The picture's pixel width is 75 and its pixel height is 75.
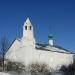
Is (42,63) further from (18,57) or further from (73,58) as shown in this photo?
(73,58)

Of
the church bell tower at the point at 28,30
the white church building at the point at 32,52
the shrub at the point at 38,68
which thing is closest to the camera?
the shrub at the point at 38,68

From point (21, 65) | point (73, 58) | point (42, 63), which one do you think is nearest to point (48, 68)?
point (42, 63)

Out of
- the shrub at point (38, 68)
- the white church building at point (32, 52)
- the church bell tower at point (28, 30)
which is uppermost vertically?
the church bell tower at point (28, 30)

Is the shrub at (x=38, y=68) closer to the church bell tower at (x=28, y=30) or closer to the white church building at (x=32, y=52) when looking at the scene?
the white church building at (x=32, y=52)

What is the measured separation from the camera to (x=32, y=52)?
73.0 meters

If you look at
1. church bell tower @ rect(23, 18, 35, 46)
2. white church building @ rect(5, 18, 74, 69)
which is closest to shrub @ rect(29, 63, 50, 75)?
white church building @ rect(5, 18, 74, 69)

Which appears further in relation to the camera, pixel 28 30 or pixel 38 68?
→ pixel 28 30

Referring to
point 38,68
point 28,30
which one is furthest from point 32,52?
point 38,68

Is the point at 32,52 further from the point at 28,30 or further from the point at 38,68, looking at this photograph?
the point at 38,68

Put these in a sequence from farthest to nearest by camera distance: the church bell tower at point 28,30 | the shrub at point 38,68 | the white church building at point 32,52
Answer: the white church building at point 32,52 → the church bell tower at point 28,30 → the shrub at point 38,68

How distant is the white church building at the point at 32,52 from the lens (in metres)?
72.6

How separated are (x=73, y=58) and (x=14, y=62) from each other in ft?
60.1

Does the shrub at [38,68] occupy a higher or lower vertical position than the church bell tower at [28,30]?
lower

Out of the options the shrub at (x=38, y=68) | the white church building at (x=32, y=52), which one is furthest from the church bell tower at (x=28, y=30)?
the shrub at (x=38, y=68)
